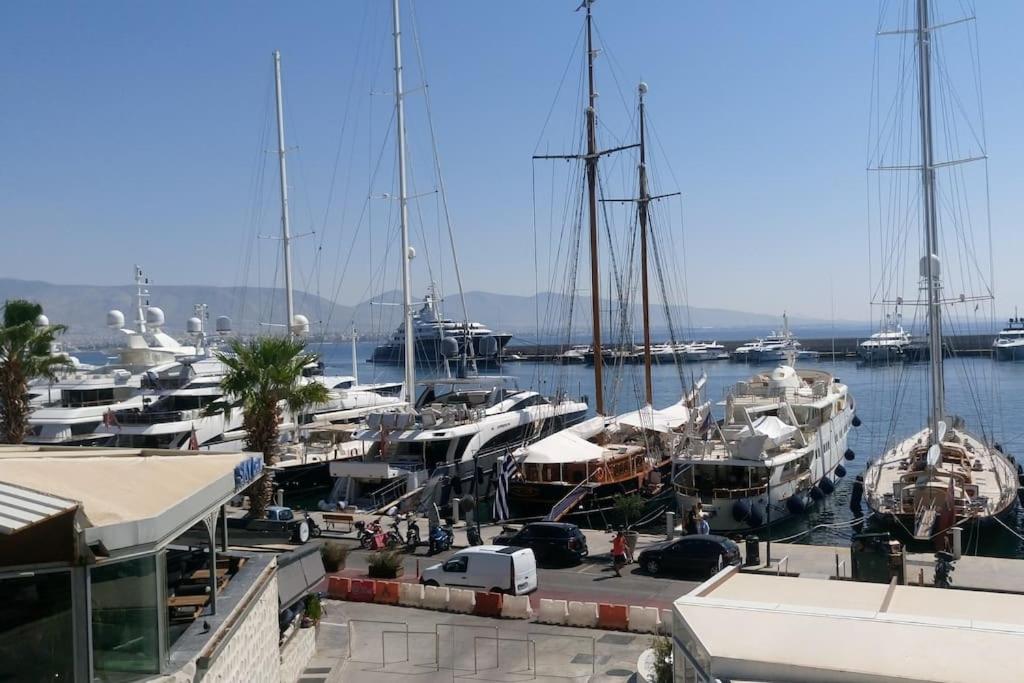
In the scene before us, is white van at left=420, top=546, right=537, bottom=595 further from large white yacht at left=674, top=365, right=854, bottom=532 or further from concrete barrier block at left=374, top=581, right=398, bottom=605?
large white yacht at left=674, top=365, right=854, bottom=532

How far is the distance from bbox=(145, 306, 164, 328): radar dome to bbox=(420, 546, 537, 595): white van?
4740cm

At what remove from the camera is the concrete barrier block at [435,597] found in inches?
763

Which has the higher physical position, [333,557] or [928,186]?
[928,186]

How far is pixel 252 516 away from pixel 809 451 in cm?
1975

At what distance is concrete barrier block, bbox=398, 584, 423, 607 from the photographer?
1964 cm

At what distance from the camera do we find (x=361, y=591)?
20.2 metres

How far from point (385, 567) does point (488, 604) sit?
4.32m

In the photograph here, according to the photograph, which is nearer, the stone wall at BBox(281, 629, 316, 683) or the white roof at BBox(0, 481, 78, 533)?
the white roof at BBox(0, 481, 78, 533)

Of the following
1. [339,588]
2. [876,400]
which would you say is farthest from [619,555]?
[876,400]

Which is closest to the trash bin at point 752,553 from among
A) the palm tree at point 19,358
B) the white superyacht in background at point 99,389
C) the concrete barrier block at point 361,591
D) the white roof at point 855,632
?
the concrete barrier block at point 361,591

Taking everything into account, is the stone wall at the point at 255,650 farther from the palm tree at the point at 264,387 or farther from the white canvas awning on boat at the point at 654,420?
the white canvas awning on boat at the point at 654,420

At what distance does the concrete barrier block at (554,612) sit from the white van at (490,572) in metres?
1.96

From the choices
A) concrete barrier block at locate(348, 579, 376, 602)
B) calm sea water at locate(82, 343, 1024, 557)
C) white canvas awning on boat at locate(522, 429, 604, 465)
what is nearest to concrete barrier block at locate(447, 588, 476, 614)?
concrete barrier block at locate(348, 579, 376, 602)

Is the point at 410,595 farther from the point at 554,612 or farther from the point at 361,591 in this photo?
the point at 554,612
